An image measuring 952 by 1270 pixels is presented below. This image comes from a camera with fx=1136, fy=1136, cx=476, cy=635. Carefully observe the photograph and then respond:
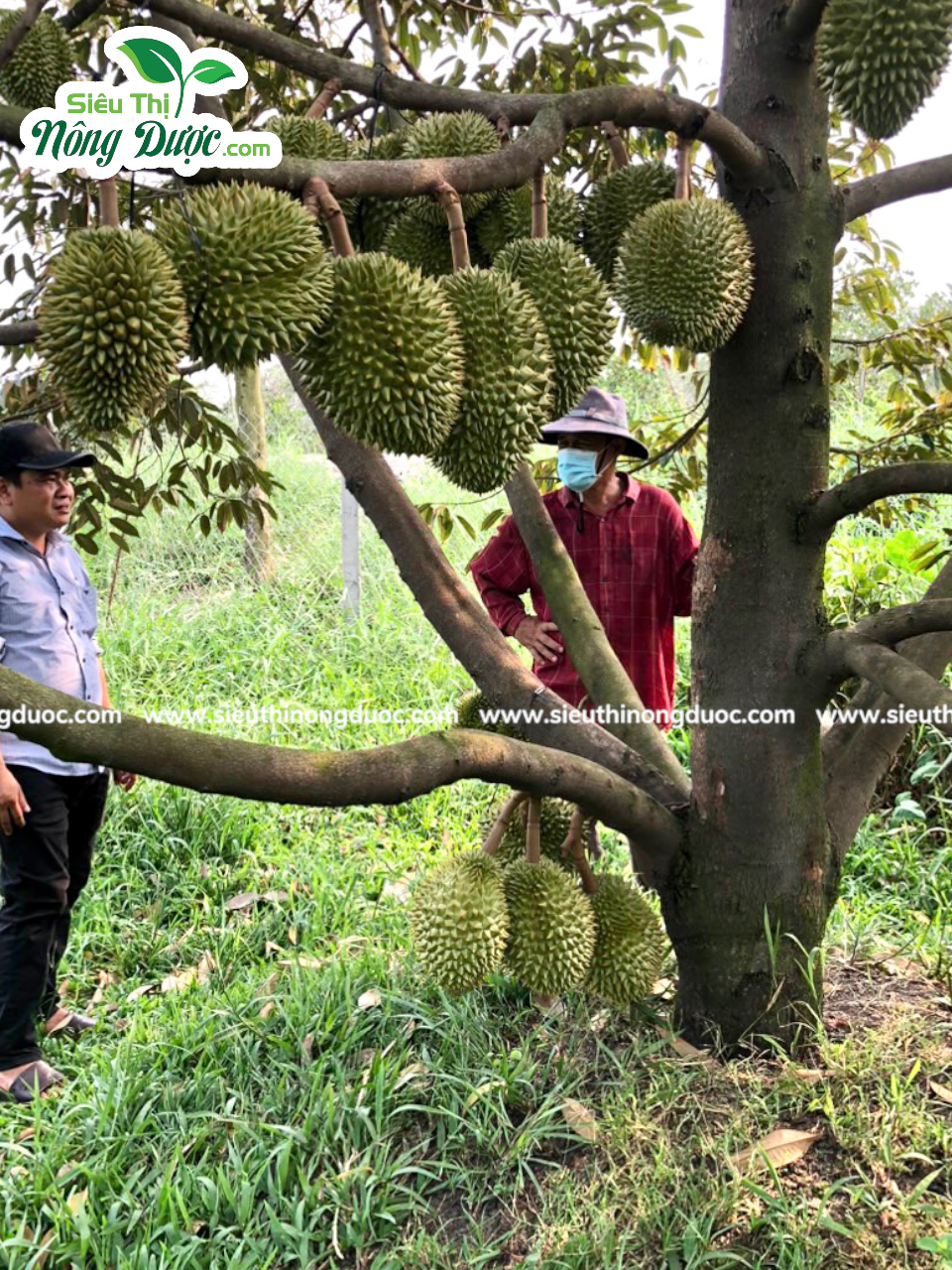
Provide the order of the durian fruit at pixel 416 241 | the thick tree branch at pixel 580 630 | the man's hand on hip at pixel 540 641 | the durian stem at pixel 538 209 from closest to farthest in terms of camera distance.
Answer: the durian stem at pixel 538 209
the durian fruit at pixel 416 241
the thick tree branch at pixel 580 630
the man's hand on hip at pixel 540 641

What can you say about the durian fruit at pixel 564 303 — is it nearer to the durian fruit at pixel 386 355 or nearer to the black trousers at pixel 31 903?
the durian fruit at pixel 386 355

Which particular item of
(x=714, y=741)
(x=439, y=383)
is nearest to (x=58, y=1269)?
(x=714, y=741)

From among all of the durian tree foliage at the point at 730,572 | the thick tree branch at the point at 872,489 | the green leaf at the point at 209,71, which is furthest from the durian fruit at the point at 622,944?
the green leaf at the point at 209,71

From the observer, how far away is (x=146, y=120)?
1.54m

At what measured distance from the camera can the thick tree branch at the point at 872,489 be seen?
62.9 inches

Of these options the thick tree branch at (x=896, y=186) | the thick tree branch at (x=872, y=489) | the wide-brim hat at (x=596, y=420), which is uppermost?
the thick tree branch at (x=896, y=186)

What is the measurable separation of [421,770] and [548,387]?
49 cm

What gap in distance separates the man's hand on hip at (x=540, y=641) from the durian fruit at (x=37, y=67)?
1.50 m

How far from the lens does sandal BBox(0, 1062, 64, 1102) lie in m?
2.78

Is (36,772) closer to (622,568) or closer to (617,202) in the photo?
(622,568)

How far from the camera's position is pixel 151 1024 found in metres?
2.89

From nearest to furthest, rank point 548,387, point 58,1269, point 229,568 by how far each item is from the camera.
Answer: point 548,387 < point 58,1269 < point 229,568

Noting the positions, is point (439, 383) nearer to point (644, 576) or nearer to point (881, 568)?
point (644, 576)

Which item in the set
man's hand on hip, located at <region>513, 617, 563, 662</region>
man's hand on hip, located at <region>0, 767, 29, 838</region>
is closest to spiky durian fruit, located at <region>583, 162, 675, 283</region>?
man's hand on hip, located at <region>513, 617, 563, 662</region>
